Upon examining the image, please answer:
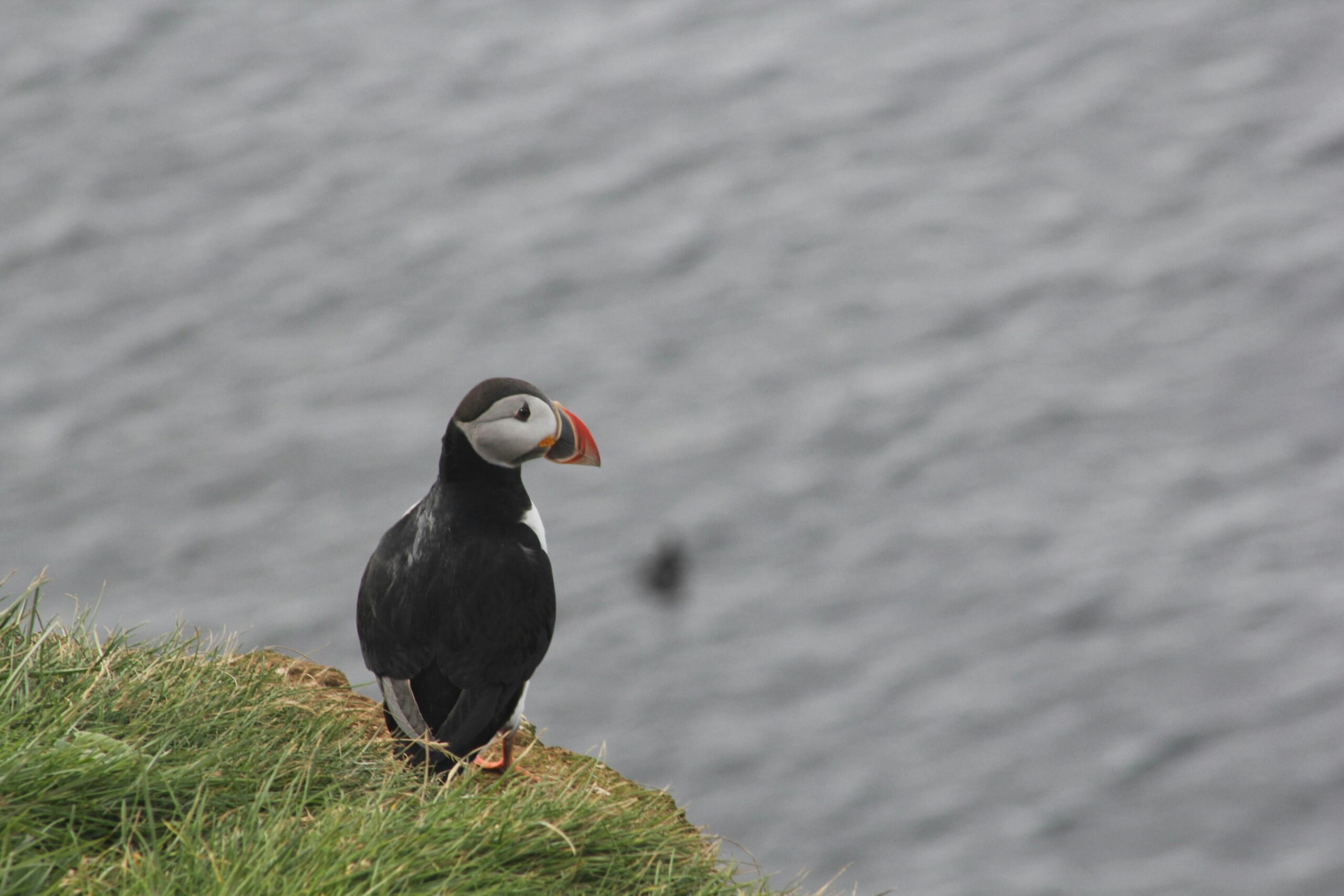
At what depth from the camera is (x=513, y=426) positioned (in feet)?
15.8

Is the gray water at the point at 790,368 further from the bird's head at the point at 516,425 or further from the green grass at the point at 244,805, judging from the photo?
the green grass at the point at 244,805

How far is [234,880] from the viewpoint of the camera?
10.9ft

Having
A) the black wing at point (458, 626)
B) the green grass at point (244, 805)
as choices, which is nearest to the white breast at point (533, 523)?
the black wing at point (458, 626)

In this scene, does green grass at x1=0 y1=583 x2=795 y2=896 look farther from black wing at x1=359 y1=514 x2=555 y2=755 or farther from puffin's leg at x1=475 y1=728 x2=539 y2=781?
puffin's leg at x1=475 y1=728 x2=539 y2=781

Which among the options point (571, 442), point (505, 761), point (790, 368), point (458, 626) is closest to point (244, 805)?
point (458, 626)

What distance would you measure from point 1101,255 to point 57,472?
1770cm

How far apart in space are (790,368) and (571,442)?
20.9 meters

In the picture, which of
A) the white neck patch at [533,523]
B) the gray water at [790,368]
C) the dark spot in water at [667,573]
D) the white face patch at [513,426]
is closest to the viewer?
the white face patch at [513,426]

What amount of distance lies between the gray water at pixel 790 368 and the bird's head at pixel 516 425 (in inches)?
594

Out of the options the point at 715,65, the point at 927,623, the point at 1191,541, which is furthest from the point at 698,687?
the point at 715,65

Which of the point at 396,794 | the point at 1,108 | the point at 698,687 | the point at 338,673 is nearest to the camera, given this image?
the point at 396,794

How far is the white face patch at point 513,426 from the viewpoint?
483cm

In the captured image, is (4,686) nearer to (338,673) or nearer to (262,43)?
(338,673)

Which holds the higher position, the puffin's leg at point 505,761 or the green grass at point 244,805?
the puffin's leg at point 505,761
